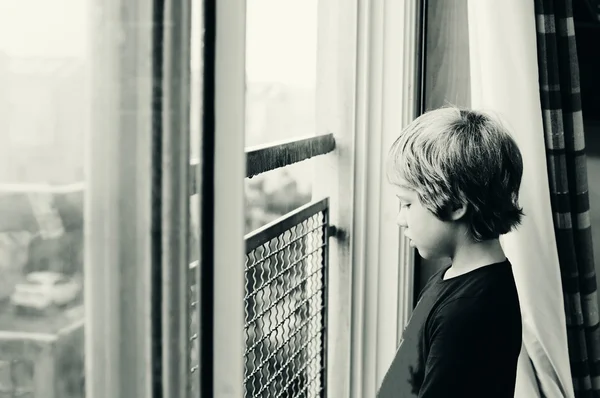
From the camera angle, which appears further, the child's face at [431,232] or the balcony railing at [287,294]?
the balcony railing at [287,294]

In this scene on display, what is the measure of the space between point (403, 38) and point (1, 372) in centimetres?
145

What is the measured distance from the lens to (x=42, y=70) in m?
0.42

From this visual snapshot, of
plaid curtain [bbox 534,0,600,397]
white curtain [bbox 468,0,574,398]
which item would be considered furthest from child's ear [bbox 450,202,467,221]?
plaid curtain [bbox 534,0,600,397]

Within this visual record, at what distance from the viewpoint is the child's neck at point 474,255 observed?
114 centimetres

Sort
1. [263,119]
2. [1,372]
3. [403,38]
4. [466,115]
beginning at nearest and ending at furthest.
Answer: [1,372]
[466,115]
[263,119]
[403,38]

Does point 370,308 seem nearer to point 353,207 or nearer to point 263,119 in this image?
point 353,207

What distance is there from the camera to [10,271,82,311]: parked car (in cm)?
41

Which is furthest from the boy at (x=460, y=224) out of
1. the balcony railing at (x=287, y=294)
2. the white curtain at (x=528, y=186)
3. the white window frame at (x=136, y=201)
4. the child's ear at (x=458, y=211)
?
the white window frame at (x=136, y=201)

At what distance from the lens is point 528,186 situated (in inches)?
66.5

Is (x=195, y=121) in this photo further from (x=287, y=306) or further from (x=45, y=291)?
(x=287, y=306)

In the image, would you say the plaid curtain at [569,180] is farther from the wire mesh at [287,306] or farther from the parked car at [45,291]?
the parked car at [45,291]

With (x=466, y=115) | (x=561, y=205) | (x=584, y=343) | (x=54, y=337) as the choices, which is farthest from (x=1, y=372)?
(x=584, y=343)

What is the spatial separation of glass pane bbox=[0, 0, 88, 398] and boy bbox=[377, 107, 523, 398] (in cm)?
69

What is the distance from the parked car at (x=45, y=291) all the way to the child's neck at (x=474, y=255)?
2.59 feet
